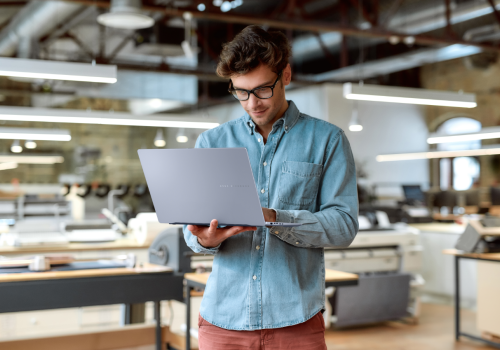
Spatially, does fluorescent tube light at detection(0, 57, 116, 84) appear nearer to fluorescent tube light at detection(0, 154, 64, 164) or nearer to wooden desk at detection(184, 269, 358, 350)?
wooden desk at detection(184, 269, 358, 350)

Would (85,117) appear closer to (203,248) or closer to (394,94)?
(394,94)

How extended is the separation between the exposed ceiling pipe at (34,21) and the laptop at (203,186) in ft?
23.0

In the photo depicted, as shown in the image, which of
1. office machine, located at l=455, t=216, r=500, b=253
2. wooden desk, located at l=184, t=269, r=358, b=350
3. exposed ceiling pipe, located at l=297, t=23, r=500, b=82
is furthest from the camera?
exposed ceiling pipe, located at l=297, t=23, r=500, b=82

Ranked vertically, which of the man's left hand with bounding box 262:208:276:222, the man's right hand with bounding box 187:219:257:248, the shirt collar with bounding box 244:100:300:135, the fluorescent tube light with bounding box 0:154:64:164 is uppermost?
the fluorescent tube light with bounding box 0:154:64:164

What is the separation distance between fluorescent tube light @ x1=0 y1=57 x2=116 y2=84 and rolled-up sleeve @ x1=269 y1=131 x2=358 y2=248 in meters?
3.09

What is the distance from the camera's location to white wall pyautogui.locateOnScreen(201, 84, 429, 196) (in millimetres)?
10961

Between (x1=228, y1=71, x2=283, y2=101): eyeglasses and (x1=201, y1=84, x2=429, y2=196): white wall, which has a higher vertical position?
(x1=201, y1=84, x2=429, y2=196): white wall

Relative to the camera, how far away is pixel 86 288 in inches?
121

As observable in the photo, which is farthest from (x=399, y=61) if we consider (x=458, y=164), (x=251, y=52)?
(x=251, y=52)

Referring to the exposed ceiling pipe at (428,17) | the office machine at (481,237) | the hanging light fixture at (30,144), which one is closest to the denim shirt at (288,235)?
the office machine at (481,237)

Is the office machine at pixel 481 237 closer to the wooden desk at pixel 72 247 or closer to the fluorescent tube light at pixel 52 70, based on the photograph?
the wooden desk at pixel 72 247

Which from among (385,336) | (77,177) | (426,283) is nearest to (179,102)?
(77,177)

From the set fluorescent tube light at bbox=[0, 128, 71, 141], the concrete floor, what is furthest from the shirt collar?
fluorescent tube light at bbox=[0, 128, 71, 141]

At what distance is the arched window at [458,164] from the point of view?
483 inches
